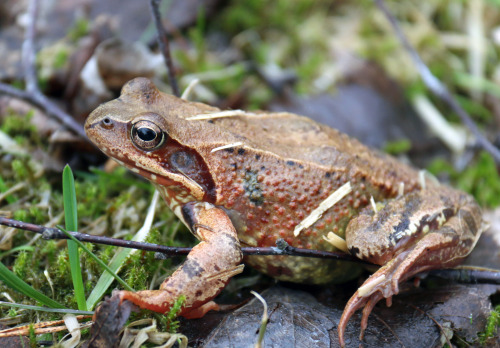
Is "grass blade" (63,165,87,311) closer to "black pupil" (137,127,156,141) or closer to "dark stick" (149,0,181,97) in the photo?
"black pupil" (137,127,156,141)

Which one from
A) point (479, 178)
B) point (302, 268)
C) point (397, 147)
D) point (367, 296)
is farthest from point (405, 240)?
point (479, 178)

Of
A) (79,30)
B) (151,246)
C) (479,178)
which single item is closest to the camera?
(151,246)

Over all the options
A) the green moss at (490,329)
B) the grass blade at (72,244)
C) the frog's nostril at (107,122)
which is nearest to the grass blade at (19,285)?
the grass blade at (72,244)

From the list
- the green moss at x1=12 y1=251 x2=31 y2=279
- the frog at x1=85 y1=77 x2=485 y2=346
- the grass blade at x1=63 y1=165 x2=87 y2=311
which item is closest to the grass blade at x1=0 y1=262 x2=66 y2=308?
Result: the grass blade at x1=63 y1=165 x2=87 y2=311

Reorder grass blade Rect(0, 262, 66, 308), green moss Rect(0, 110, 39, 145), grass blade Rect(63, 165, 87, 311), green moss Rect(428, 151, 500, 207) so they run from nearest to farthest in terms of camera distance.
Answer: grass blade Rect(0, 262, 66, 308)
grass blade Rect(63, 165, 87, 311)
green moss Rect(0, 110, 39, 145)
green moss Rect(428, 151, 500, 207)

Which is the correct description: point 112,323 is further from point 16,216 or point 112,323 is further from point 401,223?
point 401,223

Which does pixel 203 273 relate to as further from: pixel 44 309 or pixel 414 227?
pixel 414 227
